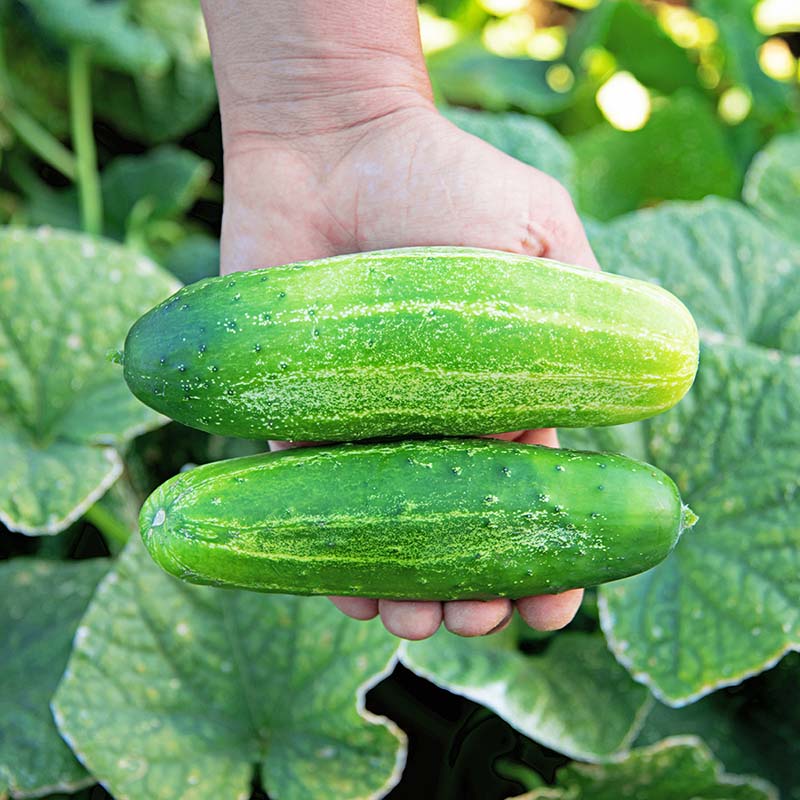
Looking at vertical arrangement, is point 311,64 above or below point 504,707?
above

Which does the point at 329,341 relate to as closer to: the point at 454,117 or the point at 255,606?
the point at 255,606

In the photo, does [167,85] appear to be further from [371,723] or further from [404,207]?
[371,723]

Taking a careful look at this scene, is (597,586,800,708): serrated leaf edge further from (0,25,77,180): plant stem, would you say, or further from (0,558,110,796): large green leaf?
(0,25,77,180): plant stem

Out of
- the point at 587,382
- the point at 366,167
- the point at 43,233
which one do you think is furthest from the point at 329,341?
the point at 43,233

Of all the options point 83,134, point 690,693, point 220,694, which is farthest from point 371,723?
point 83,134

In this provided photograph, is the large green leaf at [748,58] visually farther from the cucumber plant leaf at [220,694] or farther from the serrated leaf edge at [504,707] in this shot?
the cucumber plant leaf at [220,694]

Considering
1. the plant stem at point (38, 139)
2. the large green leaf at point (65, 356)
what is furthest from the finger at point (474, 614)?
the plant stem at point (38, 139)
